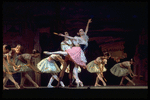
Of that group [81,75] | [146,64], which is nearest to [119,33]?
[146,64]

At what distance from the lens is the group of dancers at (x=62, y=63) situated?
21.7 feet

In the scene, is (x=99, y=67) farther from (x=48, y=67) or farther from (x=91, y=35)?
(x=48, y=67)

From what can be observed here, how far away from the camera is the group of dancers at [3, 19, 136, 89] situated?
21.7 ft

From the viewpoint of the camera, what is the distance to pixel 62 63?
23.2 ft

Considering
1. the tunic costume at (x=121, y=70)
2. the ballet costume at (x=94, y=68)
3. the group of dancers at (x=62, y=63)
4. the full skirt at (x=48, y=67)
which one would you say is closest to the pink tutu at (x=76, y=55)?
the group of dancers at (x=62, y=63)

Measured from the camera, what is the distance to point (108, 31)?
318 inches

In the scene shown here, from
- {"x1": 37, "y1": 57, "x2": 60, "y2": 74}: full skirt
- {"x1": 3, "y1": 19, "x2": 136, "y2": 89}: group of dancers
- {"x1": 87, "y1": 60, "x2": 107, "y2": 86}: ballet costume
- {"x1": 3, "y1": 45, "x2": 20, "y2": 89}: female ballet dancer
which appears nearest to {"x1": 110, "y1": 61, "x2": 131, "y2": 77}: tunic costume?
{"x1": 3, "y1": 19, "x2": 136, "y2": 89}: group of dancers

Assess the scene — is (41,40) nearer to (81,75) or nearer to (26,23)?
(26,23)
